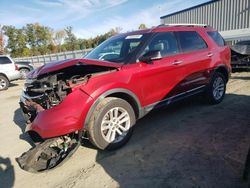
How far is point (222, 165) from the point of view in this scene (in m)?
3.11

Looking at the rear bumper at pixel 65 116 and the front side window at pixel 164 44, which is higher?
the front side window at pixel 164 44

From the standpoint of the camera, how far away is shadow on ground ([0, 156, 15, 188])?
10.5 ft

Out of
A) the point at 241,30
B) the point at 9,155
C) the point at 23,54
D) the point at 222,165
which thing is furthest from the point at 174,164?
the point at 23,54

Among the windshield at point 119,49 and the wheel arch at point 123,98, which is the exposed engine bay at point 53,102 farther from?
the windshield at point 119,49

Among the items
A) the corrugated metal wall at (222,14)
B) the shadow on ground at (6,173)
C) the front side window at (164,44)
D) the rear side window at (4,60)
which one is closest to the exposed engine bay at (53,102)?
the shadow on ground at (6,173)

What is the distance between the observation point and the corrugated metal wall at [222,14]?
56.3ft

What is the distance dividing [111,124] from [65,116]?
31.5 inches

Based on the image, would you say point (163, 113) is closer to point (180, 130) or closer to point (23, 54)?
point (180, 130)

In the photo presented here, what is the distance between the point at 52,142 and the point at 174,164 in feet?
5.79

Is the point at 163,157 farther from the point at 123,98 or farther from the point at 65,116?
the point at 65,116

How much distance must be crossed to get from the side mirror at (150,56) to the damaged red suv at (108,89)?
17 mm

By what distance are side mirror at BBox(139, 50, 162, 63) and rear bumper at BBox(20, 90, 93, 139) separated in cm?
122

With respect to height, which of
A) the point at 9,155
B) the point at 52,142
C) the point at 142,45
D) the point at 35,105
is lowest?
the point at 9,155

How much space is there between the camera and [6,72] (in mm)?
12297
